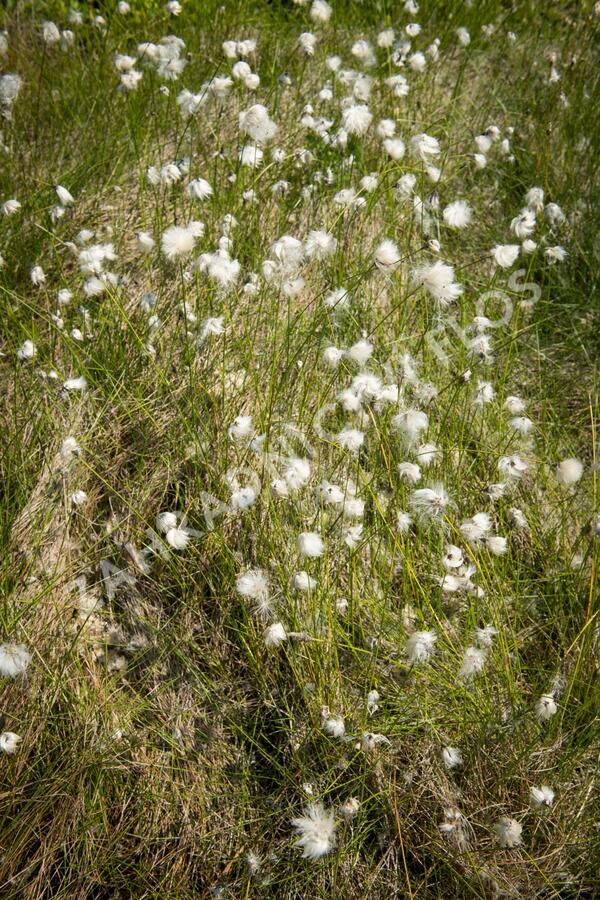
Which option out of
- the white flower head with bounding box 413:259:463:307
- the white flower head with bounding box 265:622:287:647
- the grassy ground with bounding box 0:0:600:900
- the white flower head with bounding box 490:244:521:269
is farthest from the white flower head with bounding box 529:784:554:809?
the white flower head with bounding box 490:244:521:269

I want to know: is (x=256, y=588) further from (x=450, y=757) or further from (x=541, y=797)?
(x=541, y=797)

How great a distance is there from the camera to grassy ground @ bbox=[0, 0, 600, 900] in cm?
177

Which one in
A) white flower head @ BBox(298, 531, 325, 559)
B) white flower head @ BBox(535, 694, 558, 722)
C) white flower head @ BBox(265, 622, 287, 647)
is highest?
white flower head @ BBox(298, 531, 325, 559)

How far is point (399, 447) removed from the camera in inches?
84.9

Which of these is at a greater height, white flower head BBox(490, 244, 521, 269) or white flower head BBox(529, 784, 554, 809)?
white flower head BBox(490, 244, 521, 269)

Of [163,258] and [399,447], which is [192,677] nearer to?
[399,447]

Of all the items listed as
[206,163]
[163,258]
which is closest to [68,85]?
[206,163]

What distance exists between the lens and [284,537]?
201cm

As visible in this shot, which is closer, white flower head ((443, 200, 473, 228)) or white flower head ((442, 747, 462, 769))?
white flower head ((442, 747, 462, 769))

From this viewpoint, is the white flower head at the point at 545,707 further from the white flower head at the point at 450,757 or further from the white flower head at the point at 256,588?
the white flower head at the point at 256,588

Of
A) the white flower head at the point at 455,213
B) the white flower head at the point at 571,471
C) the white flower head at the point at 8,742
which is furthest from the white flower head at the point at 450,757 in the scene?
the white flower head at the point at 455,213

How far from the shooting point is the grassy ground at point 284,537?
177 cm

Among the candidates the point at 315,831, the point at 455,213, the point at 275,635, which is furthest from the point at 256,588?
the point at 455,213

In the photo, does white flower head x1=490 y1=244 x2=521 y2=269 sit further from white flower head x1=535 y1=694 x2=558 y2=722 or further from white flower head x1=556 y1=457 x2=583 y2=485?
white flower head x1=535 y1=694 x2=558 y2=722
